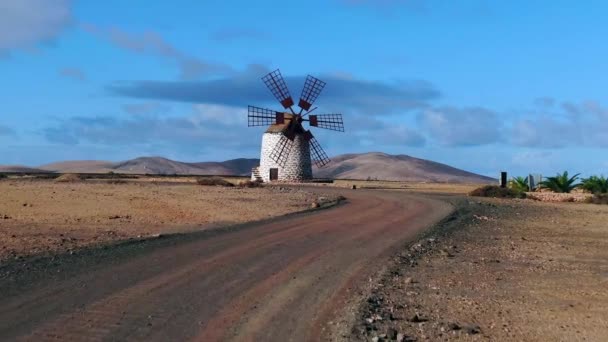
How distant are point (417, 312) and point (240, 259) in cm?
543

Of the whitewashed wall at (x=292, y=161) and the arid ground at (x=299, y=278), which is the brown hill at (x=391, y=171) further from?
the arid ground at (x=299, y=278)

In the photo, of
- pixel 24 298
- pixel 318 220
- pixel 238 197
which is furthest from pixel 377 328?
pixel 238 197

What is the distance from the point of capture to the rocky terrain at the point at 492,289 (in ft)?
37.2

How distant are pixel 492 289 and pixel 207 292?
17.0 ft

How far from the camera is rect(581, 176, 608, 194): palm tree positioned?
54938 millimetres

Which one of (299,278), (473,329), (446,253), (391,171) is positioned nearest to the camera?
(473,329)

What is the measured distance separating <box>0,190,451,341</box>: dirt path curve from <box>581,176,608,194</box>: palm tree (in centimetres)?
3711

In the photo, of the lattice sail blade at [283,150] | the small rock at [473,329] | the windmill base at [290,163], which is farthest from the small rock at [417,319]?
the lattice sail blade at [283,150]

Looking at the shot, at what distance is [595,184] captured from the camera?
55750mm

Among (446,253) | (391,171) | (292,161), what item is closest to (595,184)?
(292,161)

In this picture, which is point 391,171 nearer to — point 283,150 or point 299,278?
point 283,150

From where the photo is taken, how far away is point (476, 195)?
50562mm

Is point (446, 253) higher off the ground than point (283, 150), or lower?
lower

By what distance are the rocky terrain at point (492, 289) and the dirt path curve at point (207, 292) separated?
0.69m
